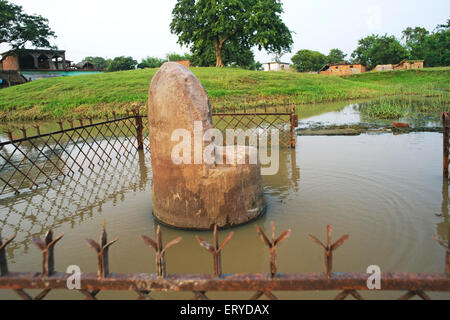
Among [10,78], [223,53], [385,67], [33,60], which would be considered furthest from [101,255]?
[385,67]

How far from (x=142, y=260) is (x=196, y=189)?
1181mm

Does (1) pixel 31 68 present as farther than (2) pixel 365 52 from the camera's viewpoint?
No

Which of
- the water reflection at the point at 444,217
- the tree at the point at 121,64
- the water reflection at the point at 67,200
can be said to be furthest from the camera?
the tree at the point at 121,64

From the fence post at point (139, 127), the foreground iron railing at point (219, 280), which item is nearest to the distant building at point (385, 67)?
the fence post at point (139, 127)

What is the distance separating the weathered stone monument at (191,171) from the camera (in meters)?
4.59

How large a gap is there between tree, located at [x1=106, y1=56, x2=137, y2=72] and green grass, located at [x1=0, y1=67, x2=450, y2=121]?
2570cm

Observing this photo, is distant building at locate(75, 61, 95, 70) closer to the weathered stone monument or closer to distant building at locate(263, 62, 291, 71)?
distant building at locate(263, 62, 291, 71)

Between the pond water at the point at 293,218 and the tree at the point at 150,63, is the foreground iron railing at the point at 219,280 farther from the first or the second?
the tree at the point at 150,63

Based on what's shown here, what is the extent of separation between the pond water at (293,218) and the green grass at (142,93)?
1328cm

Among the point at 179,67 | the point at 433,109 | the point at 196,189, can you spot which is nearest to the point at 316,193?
the point at 196,189

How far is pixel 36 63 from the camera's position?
40000 mm

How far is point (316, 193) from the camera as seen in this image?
622cm

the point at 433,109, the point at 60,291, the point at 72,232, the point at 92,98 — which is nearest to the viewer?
the point at 60,291
